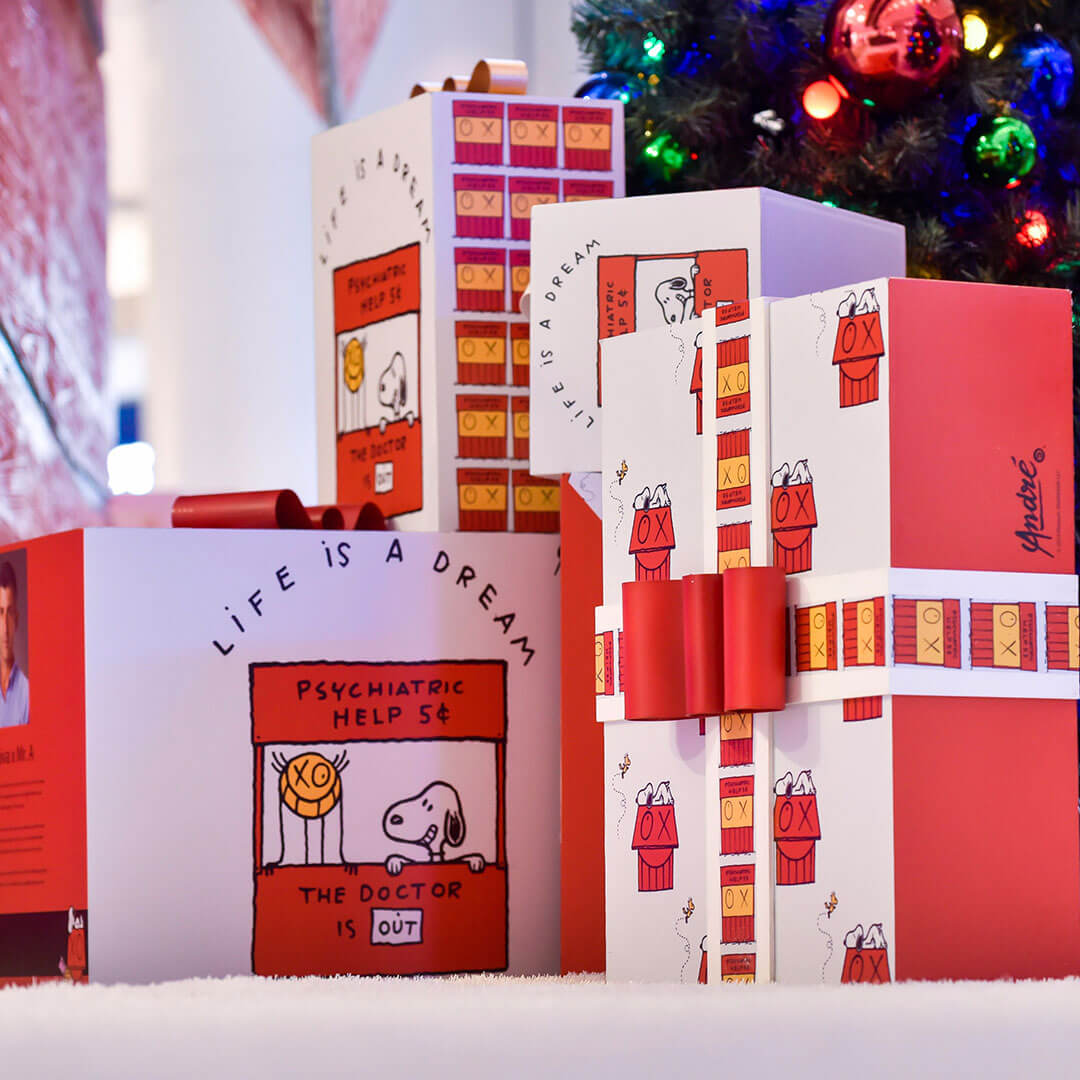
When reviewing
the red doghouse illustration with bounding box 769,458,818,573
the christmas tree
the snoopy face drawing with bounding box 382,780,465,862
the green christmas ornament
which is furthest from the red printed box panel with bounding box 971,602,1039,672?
the green christmas ornament

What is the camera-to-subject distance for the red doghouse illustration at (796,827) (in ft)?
3.86

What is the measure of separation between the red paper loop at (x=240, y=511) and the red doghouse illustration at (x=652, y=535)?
361mm

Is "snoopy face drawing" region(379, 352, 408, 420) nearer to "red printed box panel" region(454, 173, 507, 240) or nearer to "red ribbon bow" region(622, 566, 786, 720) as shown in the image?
"red printed box panel" region(454, 173, 507, 240)

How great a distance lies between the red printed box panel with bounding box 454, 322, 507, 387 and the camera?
5.34 feet

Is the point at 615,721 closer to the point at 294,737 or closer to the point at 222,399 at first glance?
the point at 294,737

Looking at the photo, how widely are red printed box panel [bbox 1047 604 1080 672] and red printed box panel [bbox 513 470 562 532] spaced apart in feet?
1.84

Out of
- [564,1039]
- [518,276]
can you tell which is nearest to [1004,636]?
[564,1039]

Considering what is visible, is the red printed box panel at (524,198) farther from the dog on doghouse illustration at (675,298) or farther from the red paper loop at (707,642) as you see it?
the red paper loop at (707,642)

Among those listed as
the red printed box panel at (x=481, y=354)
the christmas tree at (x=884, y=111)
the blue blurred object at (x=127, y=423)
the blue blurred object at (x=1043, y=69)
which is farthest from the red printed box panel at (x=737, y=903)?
the blue blurred object at (x=127, y=423)

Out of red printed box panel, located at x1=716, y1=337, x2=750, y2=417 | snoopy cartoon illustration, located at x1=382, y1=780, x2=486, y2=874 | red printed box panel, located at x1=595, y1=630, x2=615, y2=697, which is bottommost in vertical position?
snoopy cartoon illustration, located at x1=382, y1=780, x2=486, y2=874

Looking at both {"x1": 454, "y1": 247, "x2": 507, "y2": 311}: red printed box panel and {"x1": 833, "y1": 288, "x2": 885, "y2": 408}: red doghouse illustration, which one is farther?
{"x1": 454, "y1": 247, "x2": 507, "y2": 311}: red printed box panel

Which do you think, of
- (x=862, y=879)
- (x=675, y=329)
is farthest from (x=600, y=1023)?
(x=675, y=329)

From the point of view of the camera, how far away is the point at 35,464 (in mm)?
2473

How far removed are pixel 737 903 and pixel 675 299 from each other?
0.51 m
